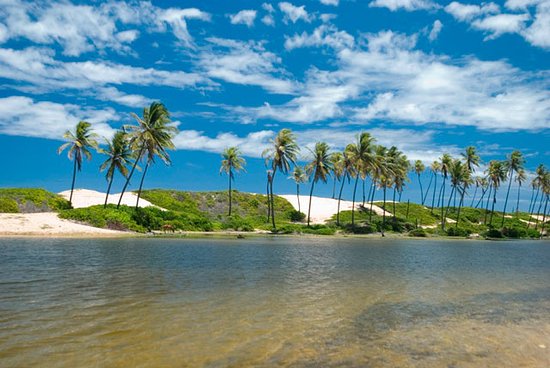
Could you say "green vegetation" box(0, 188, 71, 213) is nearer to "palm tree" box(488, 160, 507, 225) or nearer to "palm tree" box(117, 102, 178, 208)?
"palm tree" box(117, 102, 178, 208)

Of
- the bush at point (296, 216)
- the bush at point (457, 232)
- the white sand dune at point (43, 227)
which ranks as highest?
the bush at point (296, 216)

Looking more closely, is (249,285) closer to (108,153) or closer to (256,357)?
(256,357)

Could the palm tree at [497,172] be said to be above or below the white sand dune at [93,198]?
above

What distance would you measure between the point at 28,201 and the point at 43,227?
1242 cm

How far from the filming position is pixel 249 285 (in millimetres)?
13602

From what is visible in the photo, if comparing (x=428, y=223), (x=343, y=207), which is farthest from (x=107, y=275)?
(x=428, y=223)

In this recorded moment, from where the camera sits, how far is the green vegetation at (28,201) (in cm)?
4250

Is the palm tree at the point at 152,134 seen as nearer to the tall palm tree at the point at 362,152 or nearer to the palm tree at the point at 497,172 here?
the tall palm tree at the point at 362,152

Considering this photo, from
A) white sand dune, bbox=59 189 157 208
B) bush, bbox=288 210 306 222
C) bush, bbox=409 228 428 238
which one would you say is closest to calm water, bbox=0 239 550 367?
white sand dune, bbox=59 189 157 208

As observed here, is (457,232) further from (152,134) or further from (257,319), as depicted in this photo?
(257,319)

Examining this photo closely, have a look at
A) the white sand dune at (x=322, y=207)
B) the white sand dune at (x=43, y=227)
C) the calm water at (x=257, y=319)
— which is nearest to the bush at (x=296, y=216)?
the white sand dune at (x=322, y=207)

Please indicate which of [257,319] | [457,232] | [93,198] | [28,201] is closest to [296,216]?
[457,232]

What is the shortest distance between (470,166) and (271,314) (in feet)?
274

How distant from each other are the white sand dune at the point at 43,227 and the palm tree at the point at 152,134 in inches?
397
